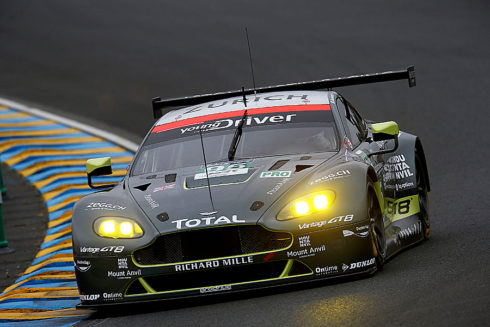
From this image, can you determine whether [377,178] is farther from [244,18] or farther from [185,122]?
[244,18]

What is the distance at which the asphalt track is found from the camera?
245 inches

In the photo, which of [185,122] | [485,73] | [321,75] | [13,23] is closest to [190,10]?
[13,23]

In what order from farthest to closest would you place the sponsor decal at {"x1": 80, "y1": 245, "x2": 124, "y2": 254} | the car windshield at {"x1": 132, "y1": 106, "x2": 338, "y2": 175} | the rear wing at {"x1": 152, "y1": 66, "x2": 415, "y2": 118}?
the rear wing at {"x1": 152, "y1": 66, "x2": 415, "y2": 118} < the car windshield at {"x1": 132, "y1": 106, "x2": 338, "y2": 175} < the sponsor decal at {"x1": 80, "y1": 245, "x2": 124, "y2": 254}

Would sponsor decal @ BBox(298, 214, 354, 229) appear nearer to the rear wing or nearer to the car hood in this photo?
the car hood

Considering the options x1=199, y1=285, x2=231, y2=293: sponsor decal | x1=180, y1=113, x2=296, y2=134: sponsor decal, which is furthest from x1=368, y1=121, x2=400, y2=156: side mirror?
x1=199, y1=285, x2=231, y2=293: sponsor decal

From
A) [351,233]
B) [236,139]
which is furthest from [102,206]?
[351,233]

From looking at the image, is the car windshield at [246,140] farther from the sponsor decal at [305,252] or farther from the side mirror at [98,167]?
the sponsor decal at [305,252]

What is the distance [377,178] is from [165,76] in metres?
10.2

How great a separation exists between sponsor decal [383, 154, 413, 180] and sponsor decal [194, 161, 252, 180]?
1.40 metres

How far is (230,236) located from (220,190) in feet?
1.43

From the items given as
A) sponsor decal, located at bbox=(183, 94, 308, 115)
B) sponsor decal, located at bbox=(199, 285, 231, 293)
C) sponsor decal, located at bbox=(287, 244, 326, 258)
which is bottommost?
sponsor decal, located at bbox=(199, 285, 231, 293)

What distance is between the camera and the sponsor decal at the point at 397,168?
815 cm

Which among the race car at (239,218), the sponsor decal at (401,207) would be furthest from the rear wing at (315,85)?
the race car at (239,218)

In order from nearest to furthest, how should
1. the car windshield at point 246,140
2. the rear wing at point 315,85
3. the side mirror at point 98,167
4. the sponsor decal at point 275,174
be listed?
the sponsor decal at point 275,174
the car windshield at point 246,140
the side mirror at point 98,167
the rear wing at point 315,85
